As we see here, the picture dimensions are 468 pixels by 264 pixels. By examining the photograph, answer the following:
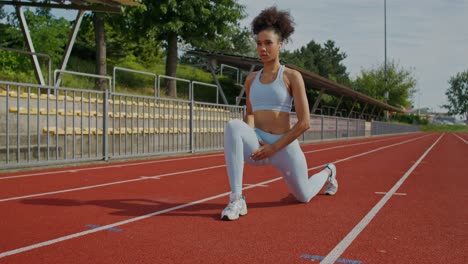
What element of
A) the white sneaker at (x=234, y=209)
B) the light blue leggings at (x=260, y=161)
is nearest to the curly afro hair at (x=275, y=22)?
the light blue leggings at (x=260, y=161)

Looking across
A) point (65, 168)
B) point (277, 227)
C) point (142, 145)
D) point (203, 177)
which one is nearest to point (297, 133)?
point (277, 227)

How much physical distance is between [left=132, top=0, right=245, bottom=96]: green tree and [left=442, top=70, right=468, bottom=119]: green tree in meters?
140

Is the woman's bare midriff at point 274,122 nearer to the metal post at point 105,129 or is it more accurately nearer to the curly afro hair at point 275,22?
the curly afro hair at point 275,22

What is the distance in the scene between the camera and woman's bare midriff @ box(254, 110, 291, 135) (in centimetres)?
419

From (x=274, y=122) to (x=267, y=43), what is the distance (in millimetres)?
715

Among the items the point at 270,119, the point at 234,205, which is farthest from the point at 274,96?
the point at 234,205

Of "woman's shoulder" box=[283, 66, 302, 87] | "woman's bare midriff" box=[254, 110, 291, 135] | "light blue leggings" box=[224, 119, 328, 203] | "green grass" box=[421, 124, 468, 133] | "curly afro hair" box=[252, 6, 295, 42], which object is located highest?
"curly afro hair" box=[252, 6, 295, 42]

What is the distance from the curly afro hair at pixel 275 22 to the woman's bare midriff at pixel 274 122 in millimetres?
709

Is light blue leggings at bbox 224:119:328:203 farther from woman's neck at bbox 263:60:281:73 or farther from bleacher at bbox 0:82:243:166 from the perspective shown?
bleacher at bbox 0:82:243:166

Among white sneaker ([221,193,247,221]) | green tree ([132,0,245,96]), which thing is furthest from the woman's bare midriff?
green tree ([132,0,245,96])

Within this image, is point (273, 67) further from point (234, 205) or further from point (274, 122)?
point (234, 205)

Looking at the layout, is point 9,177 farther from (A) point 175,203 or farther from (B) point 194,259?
(B) point 194,259

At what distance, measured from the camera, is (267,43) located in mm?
4211

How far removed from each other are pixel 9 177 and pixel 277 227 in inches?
192
